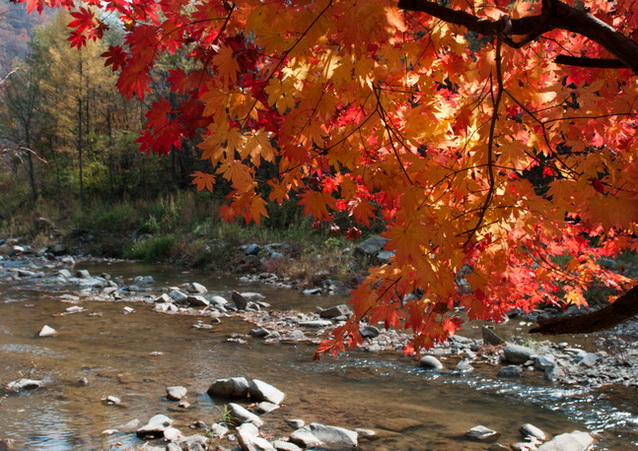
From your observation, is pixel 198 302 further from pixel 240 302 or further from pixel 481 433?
pixel 481 433

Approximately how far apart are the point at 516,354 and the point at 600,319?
349cm

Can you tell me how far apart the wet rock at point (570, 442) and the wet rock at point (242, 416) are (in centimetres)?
166

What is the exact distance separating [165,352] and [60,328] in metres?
1.62

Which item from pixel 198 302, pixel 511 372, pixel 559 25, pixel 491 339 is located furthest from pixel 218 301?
pixel 559 25

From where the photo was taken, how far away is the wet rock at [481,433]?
10.8 feet

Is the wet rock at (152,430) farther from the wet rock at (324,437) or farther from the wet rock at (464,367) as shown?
the wet rock at (464,367)

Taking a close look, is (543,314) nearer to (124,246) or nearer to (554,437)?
(554,437)

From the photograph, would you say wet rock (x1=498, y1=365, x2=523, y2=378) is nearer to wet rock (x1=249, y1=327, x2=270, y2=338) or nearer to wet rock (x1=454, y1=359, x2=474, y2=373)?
wet rock (x1=454, y1=359, x2=474, y2=373)

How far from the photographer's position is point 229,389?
12.6 ft

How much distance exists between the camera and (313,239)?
11586 mm

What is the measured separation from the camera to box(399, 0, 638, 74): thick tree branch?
1.37m

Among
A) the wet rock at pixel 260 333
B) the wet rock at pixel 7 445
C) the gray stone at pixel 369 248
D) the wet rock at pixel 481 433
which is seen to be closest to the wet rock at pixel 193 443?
the wet rock at pixel 7 445

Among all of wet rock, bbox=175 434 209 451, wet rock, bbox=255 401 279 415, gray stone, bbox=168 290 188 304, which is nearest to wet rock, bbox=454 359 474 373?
wet rock, bbox=255 401 279 415

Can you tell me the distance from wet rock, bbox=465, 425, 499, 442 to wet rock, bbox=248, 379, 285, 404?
1.29m
